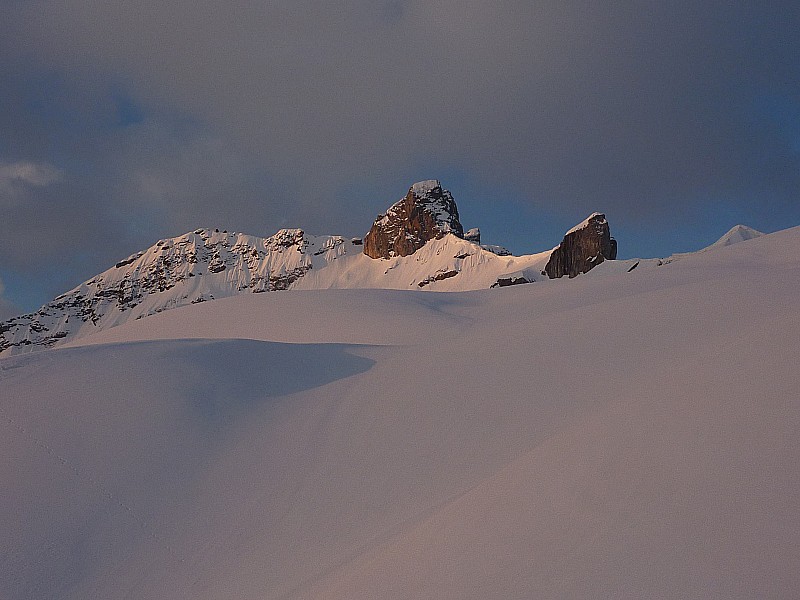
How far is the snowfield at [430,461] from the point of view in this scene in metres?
3.41

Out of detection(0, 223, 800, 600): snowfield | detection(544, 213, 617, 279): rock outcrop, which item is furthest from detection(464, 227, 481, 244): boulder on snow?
detection(0, 223, 800, 600): snowfield

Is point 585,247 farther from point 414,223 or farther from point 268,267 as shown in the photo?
point 268,267

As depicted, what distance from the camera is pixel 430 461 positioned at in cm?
682

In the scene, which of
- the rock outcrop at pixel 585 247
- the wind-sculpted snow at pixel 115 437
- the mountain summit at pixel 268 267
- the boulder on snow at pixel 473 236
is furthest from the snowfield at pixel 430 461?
the boulder on snow at pixel 473 236

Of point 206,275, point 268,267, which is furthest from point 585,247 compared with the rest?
point 206,275

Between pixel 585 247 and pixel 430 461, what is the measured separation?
5997 cm

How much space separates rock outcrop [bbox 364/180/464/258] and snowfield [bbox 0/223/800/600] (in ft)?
358

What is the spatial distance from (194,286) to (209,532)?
139853 millimetres

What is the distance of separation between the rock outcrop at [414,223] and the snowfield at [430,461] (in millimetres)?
109048

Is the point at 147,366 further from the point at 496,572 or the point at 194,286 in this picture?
the point at 194,286

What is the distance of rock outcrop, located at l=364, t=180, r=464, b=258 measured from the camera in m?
121

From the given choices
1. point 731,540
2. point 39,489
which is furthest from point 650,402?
point 39,489

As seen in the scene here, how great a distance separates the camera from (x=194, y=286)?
138625mm

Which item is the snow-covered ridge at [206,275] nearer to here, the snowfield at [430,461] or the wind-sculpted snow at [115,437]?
the wind-sculpted snow at [115,437]
